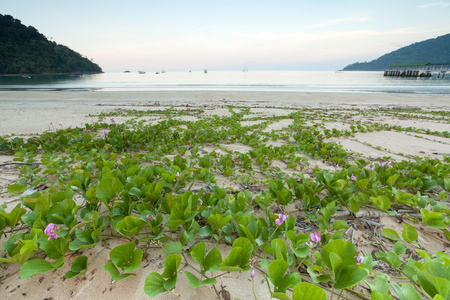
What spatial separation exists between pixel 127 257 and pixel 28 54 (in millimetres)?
127471

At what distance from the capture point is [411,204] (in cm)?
183

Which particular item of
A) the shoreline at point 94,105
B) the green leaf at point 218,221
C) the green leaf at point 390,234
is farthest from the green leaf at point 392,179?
the shoreline at point 94,105

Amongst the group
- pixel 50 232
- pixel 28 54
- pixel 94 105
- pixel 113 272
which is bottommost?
pixel 113 272

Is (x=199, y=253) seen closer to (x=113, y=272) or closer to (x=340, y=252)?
(x=113, y=272)

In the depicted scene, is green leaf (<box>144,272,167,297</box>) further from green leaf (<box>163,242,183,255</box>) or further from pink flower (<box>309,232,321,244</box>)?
pink flower (<box>309,232,321,244</box>)

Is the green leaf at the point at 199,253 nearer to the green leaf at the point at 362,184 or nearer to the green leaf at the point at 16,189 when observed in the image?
the green leaf at the point at 362,184

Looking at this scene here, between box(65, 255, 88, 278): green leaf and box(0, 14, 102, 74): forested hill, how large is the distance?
111935 millimetres

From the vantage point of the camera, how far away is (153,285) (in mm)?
979

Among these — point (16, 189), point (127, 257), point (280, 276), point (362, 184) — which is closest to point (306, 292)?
point (280, 276)

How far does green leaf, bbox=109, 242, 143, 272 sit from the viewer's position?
104cm

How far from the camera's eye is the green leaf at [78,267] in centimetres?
111

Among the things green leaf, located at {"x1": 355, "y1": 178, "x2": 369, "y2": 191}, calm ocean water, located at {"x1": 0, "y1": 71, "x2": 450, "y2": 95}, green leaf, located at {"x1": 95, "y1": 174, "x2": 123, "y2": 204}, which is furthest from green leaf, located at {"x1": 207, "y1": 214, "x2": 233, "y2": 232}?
calm ocean water, located at {"x1": 0, "y1": 71, "x2": 450, "y2": 95}

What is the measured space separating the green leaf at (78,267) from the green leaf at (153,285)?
42 centimetres

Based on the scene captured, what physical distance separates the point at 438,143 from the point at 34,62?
118m
